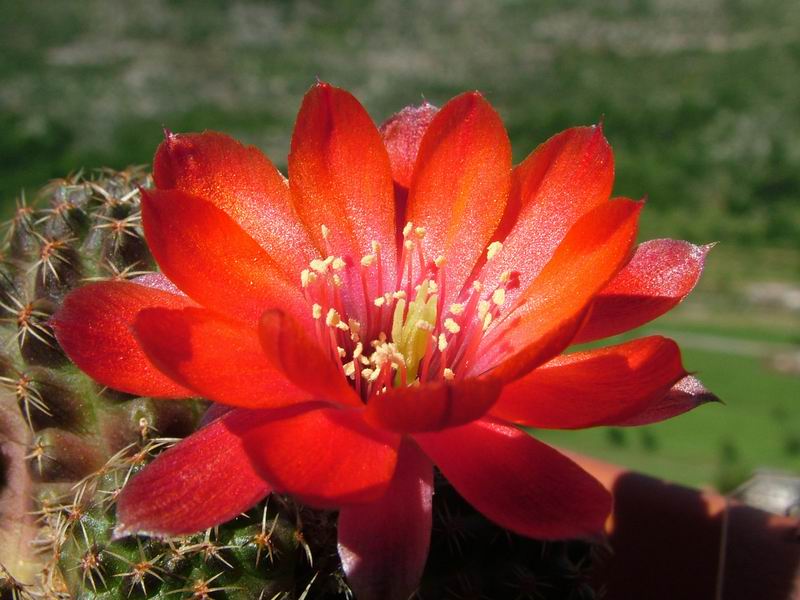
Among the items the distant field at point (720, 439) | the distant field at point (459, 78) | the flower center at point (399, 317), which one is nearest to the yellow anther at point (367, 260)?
the flower center at point (399, 317)

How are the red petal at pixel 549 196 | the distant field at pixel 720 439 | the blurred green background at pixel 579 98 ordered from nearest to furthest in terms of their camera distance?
the red petal at pixel 549 196, the distant field at pixel 720 439, the blurred green background at pixel 579 98

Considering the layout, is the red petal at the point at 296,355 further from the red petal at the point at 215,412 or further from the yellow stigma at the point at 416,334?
the yellow stigma at the point at 416,334

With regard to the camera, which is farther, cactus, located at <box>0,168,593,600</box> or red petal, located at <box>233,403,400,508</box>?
cactus, located at <box>0,168,593,600</box>

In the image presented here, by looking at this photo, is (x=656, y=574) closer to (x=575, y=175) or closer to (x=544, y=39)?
(x=575, y=175)

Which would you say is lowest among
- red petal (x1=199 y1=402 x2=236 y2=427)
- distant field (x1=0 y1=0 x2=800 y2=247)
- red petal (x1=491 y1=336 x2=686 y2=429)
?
distant field (x1=0 y1=0 x2=800 y2=247)

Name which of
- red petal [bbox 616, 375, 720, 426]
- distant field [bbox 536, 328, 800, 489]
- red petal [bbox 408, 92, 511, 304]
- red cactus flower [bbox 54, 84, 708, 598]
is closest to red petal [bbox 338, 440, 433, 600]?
red cactus flower [bbox 54, 84, 708, 598]

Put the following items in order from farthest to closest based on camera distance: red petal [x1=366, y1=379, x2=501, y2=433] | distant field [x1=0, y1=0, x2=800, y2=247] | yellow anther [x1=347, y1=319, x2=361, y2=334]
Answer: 1. distant field [x1=0, y1=0, x2=800, y2=247]
2. yellow anther [x1=347, y1=319, x2=361, y2=334]
3. red petal [x1=366, y1=379, x2=501, y2=433]

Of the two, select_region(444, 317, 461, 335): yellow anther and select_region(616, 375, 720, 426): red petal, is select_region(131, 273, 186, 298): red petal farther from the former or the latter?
select_region(616, 375, 720, 426): red petal
